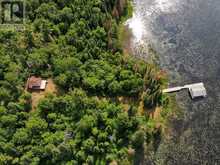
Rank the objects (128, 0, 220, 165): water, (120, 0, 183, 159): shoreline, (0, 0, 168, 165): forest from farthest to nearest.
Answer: (120, 0, 183, 159): shoreline < (128, 0, 220, 165): water < (0, 0, 168, 165): forest

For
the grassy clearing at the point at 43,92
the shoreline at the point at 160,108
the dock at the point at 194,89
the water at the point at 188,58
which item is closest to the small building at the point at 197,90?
the dock at the point at 194,89

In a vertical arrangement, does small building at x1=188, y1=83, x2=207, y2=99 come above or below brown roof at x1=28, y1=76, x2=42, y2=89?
below

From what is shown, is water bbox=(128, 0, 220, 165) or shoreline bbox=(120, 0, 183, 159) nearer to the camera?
water bbox=(128, 0, 220, 165)

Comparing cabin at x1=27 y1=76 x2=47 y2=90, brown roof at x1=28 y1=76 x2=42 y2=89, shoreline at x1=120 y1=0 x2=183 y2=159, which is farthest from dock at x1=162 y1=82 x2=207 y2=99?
brown roof at x1=28 y1=76 x2=42 y2=89

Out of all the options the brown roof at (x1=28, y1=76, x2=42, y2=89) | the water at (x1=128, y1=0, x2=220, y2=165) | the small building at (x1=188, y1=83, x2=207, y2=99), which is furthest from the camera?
the small building at (x1=188, y1=83, x2=207, y2=99)

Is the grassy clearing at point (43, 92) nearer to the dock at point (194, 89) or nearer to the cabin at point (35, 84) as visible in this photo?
the cabin at point (35, 84)

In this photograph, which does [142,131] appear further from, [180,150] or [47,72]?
[47,72]

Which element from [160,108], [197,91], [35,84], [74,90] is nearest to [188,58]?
[197,91]

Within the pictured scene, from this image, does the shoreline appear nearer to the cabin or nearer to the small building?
the small building
